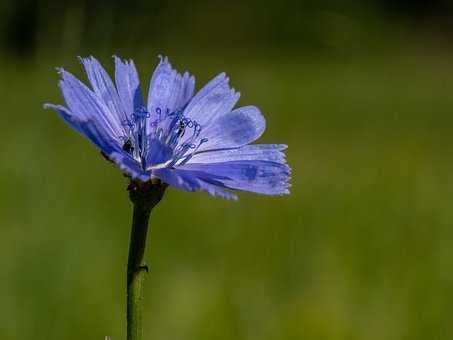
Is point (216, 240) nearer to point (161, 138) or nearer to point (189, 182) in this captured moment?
point (161, 138)

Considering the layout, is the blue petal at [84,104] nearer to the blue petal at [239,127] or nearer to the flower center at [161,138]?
the flower center at [161,138]

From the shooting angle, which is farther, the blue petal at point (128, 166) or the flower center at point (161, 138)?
the flower center at point (161, 138)

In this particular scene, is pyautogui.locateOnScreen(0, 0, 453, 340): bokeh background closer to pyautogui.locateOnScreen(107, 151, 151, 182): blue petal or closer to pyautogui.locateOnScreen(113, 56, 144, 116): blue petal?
pyautogui.locateOnScreen(113, 56, 144, 116): blue petal

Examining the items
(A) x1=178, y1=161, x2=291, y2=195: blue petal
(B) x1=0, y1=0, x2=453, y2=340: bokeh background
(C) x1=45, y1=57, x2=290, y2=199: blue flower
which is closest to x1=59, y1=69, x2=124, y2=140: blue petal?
(C) x1=45, y1=57, x2=290, y2=199: blue flower

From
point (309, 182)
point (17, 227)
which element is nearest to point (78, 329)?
point (17, 227)

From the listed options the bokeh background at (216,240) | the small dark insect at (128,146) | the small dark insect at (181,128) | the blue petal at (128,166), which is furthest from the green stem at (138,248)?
the bokeh background at (216,240)

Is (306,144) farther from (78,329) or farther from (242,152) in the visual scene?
(242,152)

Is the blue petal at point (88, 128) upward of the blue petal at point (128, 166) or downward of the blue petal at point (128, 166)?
upward
